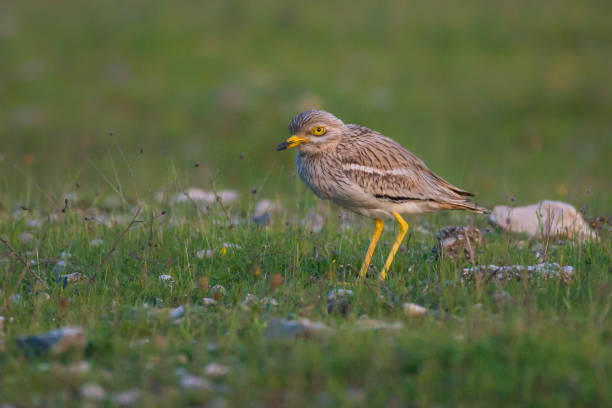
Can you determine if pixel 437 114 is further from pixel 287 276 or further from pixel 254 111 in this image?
pixel 287 276

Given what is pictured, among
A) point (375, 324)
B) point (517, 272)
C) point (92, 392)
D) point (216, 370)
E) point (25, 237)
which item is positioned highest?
point (517, 272)

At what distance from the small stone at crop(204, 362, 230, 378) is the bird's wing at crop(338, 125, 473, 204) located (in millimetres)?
2716

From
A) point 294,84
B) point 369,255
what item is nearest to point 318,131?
point 369,255

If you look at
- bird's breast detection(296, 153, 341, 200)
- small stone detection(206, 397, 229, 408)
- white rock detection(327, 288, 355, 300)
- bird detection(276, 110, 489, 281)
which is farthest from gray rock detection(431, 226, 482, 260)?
small stone detection(206, 397, 229, 408)

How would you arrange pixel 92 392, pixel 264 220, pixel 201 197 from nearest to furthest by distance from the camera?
pixel 92 392 < pixel 264 220 < pixel 201 197

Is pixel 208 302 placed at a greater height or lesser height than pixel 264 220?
lesser

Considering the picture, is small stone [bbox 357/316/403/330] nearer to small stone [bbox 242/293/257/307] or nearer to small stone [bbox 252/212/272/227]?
small stone [bbox 242/293/257/307]

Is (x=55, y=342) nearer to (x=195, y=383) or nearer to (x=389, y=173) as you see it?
(x=195, y=383)

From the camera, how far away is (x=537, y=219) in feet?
25.3

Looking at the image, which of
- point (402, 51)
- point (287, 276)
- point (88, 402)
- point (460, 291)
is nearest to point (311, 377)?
point (88, 402)

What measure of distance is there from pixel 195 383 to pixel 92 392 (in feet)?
1.71

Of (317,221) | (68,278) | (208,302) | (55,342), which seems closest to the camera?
(55,342)

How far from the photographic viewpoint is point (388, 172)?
22.0 feet

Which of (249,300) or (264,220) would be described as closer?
(249,300)
